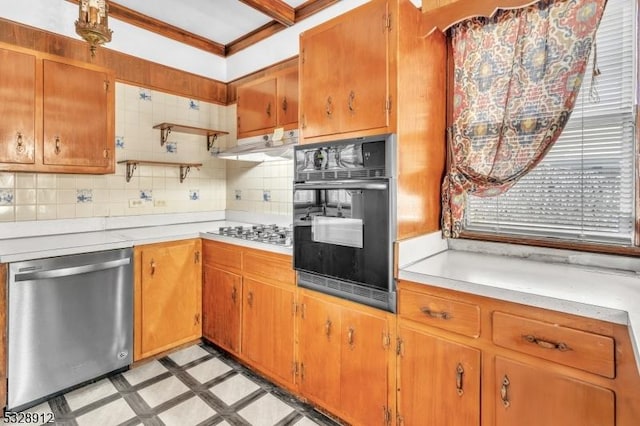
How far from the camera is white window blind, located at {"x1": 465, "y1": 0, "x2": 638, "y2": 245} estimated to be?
62.4 inches

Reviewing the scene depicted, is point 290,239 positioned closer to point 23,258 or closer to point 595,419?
point 23,258

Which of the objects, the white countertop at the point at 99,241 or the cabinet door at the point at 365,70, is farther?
the white countertop at the point at 99,241

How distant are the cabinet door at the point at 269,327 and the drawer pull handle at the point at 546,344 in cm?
127

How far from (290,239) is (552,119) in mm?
1626

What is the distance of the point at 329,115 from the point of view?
187 cm

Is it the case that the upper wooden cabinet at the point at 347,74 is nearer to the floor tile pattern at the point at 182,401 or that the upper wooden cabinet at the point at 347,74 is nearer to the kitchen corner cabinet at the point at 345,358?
the kitchen corner cabinet at the point at 345,358

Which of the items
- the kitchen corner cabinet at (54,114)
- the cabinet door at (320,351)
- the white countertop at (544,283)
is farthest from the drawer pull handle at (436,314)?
the kitchen corner cabinet at (54,114)

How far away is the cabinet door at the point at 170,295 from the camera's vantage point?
2.48 m

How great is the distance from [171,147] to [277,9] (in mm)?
1558

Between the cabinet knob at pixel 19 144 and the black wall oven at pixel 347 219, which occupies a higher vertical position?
the cabinet knob at pixel 19 144

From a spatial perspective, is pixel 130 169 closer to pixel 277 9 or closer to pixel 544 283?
pixel 277 9

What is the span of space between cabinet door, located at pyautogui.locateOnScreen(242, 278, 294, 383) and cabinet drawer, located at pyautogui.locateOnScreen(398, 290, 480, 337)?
31.1 inches

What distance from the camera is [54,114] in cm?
227

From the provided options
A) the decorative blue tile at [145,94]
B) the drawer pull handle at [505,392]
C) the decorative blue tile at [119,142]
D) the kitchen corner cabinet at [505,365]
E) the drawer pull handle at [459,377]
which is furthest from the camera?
the decorative blue tile at [145,94]
